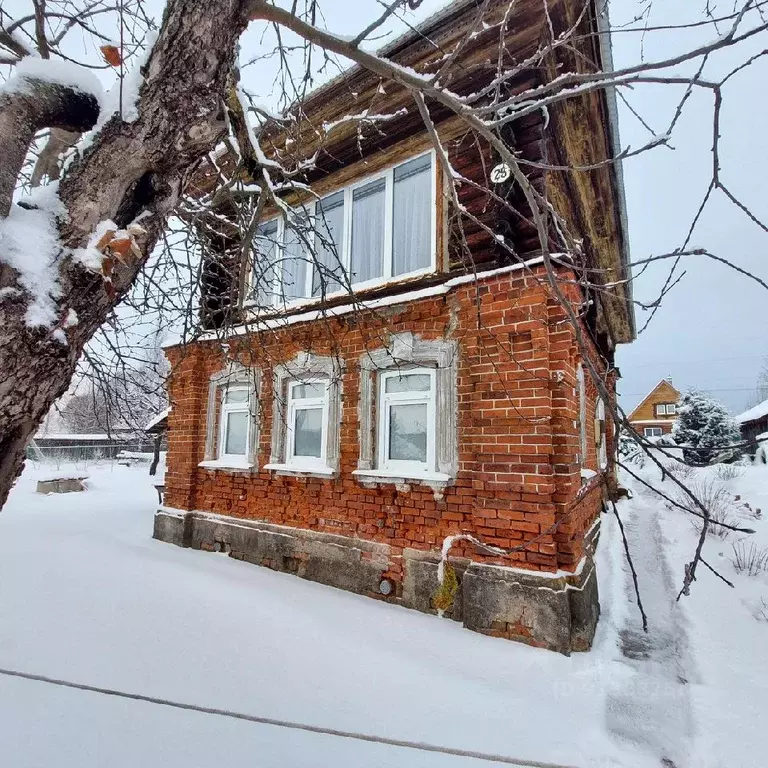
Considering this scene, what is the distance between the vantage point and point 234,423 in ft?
22.9

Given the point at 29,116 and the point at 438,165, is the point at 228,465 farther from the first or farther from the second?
the point at 29,116

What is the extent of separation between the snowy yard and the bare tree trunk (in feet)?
7.24

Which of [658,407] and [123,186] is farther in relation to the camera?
[658,407]

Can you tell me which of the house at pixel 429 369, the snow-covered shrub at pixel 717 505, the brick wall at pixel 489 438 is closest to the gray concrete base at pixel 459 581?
the house at pixel 429 369

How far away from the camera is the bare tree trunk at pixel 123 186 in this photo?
3.84ft

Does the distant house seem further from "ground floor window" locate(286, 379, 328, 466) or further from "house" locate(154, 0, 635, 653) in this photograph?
"ground floor window" locate(286, 379, 328, 466)

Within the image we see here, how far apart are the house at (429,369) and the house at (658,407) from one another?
42.9 meters

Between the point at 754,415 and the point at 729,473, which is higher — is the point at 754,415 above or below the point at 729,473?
above

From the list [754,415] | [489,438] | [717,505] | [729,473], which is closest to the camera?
[489,438]

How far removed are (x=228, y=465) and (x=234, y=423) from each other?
72 centimetres

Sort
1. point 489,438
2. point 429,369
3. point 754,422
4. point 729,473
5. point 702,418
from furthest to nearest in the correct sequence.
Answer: point 754,422 < point 702,418 < point 729,473 < point 429,369 < point 489,438

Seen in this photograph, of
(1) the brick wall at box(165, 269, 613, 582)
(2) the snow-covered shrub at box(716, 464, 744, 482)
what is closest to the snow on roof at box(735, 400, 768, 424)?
(2) the snow-covered shrub at box(716, 464, 744, 482)

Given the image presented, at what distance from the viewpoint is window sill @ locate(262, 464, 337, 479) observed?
17.7 feet

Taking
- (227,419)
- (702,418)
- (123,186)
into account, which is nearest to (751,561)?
(227,419)
